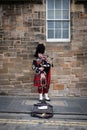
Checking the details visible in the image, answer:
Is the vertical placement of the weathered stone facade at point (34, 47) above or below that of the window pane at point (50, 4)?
below

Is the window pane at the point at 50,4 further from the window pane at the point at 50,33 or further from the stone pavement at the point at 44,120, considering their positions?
the stone pavement at the point at 44,120

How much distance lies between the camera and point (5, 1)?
11336 mm

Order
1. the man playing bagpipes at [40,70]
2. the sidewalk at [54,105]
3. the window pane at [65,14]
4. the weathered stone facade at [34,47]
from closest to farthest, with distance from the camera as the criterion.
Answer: the sidewalk at [54,105] < the man playing bagpipes at [40,70] < the weathered stone facade at [34,47] < the window pane at [65,14]

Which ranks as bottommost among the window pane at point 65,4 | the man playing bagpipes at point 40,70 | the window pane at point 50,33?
the man playing bagpipes at point 40,70

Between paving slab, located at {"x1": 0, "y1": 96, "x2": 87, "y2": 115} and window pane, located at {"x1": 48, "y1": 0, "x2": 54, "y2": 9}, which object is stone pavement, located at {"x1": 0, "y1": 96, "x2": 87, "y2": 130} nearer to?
paving slab, located at {"x1": 0, "y1": 96, "x2": 87, "y2": 115}

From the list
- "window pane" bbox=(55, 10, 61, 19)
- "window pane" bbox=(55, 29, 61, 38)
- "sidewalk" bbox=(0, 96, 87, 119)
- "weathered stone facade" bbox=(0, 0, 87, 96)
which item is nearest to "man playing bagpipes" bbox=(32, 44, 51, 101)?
"sidewalk" bbox=(0, 96, 87, 119)

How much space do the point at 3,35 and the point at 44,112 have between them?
4.23 metres

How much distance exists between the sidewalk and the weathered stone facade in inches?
20.3

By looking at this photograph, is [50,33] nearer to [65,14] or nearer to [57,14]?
[57,14]

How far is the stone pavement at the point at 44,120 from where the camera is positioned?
7.52 m

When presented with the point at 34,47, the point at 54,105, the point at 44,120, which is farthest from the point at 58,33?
the point at 44,120

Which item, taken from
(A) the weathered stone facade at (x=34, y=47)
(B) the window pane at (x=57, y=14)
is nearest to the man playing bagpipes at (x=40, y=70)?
(A) the weathered stone facade at (x=34, y=47)

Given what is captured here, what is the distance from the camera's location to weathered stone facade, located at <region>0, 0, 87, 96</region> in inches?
447

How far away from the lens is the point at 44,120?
26.6ft
